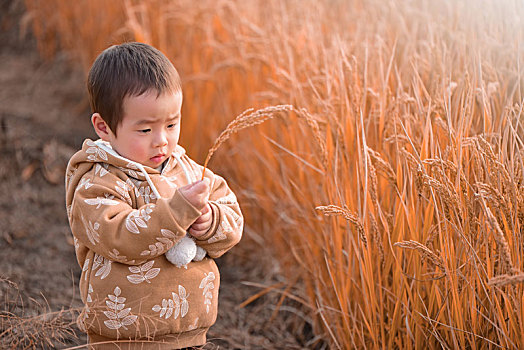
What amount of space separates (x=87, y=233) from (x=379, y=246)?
767 millimetres

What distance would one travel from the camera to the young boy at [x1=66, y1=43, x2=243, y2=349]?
Answer: 4.36ft

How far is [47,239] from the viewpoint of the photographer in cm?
300

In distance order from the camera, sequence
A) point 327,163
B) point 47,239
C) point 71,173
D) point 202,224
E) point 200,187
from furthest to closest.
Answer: point 47,239 < point 327,163 < point 71,173 < point 202,224 < point 200,187

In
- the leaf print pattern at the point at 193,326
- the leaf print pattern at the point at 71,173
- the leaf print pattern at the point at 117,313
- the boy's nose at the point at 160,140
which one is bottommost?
the leaf print pattern at the point at 193,326

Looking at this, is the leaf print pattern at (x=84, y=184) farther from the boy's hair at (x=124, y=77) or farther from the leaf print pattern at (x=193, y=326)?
the leaf print pattern at (x=193, y=326)

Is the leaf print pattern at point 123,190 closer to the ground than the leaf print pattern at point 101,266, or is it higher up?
higher up

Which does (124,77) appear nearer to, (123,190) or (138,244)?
(123,190)

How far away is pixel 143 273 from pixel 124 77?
438 mm

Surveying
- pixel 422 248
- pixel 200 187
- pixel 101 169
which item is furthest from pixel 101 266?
pixel 422 248

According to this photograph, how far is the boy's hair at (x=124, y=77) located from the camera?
1.37 meters

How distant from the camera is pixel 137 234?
1.32 meters

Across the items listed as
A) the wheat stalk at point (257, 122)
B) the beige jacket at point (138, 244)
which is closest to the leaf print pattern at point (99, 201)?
the beige jacket at point (138, 244)

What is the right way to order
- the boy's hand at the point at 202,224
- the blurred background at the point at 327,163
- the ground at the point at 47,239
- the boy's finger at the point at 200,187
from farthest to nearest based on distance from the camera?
the ground at the point at 47,239 < the blurred background at the point at 327,163 < the boy's hand at the point at 202,224 < the boy's finger at the point at 200,187

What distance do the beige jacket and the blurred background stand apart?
0.50ft
